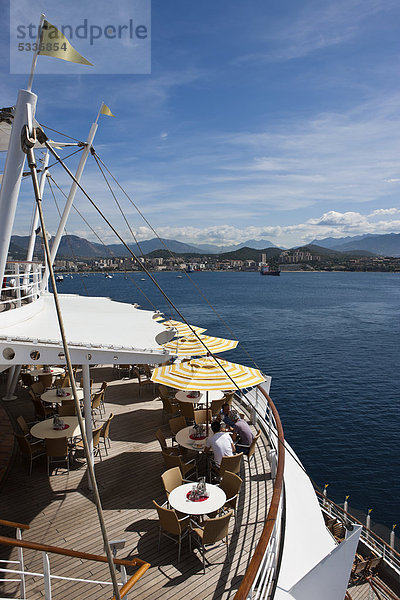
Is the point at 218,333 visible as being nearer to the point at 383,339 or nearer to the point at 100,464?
the point at 383,339

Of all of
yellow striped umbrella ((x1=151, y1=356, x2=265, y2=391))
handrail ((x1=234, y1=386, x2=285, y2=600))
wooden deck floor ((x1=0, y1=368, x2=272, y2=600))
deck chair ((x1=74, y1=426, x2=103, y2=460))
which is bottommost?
wooden deck floor ((x1=0, y1=368, x2=272, y2=600))

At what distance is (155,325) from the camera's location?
10.1m

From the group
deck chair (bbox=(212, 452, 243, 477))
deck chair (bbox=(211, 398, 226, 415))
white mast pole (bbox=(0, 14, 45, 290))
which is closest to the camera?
white mast pole (bbox=(0, 14, 45, 290))

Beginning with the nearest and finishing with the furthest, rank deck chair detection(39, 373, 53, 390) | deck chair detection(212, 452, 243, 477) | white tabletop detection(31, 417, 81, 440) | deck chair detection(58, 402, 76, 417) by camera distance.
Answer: deck chair detection(212, 452, 243, 477)
white tabletop detection(31, 417, 81, 440)
deck chair detection(58, 402, 76, 417)
deck chair detection(39, 373, 53, 390)

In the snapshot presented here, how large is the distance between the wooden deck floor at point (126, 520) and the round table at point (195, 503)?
604 mm

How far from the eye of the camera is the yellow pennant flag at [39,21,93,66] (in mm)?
5148

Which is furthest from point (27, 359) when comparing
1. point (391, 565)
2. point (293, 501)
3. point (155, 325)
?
point (391, 565)

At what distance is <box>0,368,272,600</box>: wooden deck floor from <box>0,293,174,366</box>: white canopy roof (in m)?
2.60

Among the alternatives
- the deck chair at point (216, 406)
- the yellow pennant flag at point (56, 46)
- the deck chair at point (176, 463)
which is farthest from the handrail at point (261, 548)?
the yellow pennant flag at point (56, 46)

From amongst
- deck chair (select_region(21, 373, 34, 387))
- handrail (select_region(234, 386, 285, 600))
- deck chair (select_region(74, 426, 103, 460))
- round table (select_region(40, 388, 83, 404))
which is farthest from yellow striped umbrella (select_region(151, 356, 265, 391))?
deck chair (select_region(21, 373, 34, 387))

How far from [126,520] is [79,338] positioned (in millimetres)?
3220

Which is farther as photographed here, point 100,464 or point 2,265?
point 100,464

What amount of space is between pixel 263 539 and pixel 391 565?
1232 centimetres

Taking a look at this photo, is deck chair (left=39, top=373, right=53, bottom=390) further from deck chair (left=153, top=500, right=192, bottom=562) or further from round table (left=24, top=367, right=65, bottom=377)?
deck chair (left=153, top=500, right=192, bottom=562)
